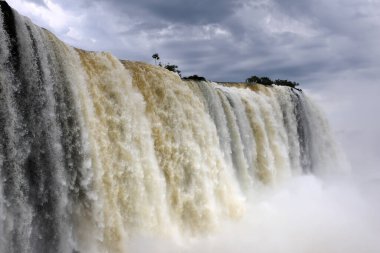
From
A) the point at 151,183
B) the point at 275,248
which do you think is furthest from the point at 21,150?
the point at 275,248

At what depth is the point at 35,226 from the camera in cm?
803

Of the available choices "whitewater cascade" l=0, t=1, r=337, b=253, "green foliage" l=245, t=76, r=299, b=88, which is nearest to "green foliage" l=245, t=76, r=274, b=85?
"green foliage" l=245, t=76, r=299, b=88

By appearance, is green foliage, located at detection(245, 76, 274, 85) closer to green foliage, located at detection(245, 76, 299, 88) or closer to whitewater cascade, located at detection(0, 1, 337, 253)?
green foliage, located at detection(245, 76, 299, 88)

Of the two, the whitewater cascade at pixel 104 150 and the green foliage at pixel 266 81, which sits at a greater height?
the green foliage at pixel 266 81

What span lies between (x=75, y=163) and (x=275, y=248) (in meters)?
5.84

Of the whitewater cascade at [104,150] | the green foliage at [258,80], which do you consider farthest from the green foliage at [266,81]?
the whitewater cascade at [104,150]

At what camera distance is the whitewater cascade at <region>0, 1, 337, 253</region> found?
787cm

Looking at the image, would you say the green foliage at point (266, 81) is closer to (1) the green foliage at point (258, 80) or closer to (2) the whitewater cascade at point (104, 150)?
(1) the green foliage at point (258, 80)

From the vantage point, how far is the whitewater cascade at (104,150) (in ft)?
25.8

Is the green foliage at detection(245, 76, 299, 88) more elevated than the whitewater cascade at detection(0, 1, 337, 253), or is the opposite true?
the green foliage at detection(245, 76, 299, 88)

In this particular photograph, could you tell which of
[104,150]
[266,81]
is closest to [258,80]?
[266,81]

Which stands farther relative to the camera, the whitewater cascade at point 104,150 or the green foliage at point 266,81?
the green foliage at point 266,81

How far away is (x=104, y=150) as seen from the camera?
9.53m

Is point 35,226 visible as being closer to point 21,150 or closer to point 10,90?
point 21,150
